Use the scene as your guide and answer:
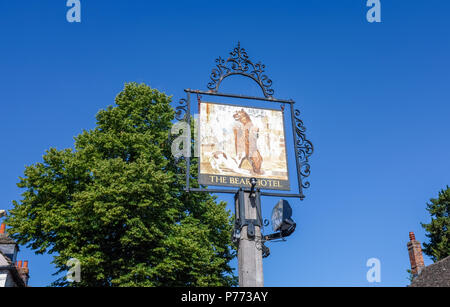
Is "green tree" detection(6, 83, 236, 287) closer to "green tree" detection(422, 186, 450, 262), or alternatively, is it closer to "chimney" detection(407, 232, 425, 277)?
"chimney" detection(407, 232, 425, 277)

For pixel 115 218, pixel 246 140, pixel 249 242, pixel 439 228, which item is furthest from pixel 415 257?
pixel 249 242

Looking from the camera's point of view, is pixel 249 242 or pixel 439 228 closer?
pixel 249 242

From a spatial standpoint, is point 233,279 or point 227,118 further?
point 233,279

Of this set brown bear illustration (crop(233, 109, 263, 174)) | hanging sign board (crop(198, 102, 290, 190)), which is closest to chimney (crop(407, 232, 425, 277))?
hanging sign board (crop(198, 102, 290, 190))

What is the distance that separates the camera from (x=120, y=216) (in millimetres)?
21203

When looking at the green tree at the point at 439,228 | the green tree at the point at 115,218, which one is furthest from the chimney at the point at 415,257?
the green tree at the point at 115,218

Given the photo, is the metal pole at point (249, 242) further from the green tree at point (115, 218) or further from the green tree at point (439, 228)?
the green tree at point (439, 228)

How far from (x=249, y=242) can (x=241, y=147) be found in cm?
240

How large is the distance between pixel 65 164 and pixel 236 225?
14090 mm

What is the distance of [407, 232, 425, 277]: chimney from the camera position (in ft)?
94.0

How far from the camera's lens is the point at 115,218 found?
2105cm

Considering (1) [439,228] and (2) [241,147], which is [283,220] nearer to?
(2) [241,147]

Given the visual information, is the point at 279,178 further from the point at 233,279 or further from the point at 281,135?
the point at 233,279
